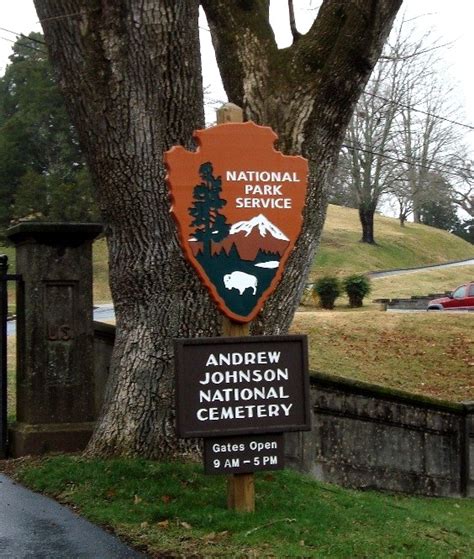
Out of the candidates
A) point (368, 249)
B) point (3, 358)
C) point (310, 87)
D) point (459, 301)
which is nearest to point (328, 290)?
point (459, 301)

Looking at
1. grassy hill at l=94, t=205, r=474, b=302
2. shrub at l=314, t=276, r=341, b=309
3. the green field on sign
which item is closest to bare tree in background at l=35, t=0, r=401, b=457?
the green field on sign

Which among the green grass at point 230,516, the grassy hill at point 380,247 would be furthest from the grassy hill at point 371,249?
the green grass at point 230,516

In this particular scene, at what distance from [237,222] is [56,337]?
11.8ft

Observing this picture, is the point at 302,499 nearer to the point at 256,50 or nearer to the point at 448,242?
the point at 256,50

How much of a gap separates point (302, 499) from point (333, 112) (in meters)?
3.17

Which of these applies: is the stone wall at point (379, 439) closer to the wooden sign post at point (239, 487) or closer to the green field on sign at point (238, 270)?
the wooden sign post at point (239, 487)

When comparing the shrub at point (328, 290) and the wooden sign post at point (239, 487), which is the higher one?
the shrub at point (328, 290)

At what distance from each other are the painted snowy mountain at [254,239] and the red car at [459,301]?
25.1 metres

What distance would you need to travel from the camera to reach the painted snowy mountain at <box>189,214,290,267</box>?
6461 mm

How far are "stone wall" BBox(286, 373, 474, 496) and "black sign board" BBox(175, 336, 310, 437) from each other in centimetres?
351

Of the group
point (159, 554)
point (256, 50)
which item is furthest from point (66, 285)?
point (159, 554)

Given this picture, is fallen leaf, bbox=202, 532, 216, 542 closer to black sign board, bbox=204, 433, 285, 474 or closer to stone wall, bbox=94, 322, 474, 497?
black sign board, bbox=204, 433, 285, 474

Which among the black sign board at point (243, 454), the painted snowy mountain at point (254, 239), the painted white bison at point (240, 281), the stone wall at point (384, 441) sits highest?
the painted snowy mountain at point (254, 239)

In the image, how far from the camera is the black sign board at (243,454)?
647 centimetres
